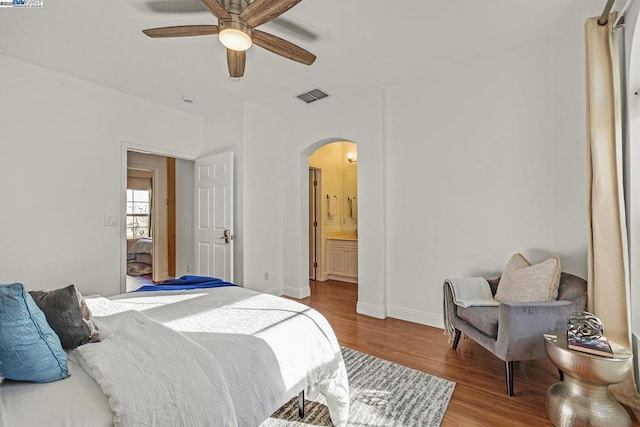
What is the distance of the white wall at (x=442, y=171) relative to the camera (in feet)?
8.86

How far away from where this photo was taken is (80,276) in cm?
337

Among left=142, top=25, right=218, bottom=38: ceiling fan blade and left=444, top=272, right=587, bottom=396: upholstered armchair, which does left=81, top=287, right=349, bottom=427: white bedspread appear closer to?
left=444, top=272, right=587, bottom=396: upholstered armchair

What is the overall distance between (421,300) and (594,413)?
1.83 metres

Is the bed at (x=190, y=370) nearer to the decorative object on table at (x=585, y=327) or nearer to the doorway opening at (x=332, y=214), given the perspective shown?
the decorative object on table at (x=585, y=327)

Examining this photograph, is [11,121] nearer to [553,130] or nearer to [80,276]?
[80,276]

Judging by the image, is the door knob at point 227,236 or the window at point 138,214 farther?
the window at point 138,214

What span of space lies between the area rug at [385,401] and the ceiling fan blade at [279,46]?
2400 millimetres

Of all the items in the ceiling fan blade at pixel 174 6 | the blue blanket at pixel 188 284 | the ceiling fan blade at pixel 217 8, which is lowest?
the blue blanket at pixel 188 284

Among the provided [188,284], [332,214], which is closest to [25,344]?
[188,284]

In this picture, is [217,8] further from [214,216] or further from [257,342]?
[214,216]

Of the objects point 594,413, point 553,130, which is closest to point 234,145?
point 553,130

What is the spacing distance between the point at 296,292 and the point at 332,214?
6.36 ft

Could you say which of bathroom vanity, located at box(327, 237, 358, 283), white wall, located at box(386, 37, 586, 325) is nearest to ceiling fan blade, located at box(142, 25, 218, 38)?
white wall, located at box(386, 37, 586, 325)

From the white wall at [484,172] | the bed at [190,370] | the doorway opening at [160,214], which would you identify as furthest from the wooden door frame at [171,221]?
the white wall at [484,172]
